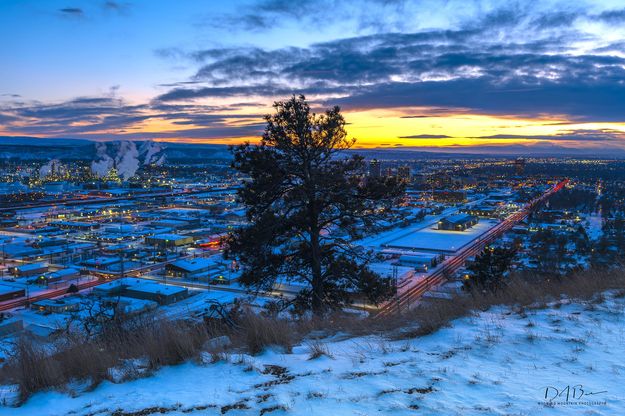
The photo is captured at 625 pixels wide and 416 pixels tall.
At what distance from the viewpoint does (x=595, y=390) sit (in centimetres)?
321

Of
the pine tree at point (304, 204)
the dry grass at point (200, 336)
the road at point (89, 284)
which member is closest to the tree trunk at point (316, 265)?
the pine tree at point (304, 204)

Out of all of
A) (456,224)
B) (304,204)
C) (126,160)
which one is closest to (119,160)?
(126,160)

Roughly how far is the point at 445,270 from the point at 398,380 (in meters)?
27.9

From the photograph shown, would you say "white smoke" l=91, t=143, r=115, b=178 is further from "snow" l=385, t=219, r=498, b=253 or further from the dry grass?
the dry grass

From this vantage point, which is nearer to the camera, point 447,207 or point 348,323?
point 348,323

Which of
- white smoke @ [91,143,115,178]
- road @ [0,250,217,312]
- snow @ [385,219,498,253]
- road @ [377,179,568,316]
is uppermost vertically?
white smoke @ [91,143,115,178]

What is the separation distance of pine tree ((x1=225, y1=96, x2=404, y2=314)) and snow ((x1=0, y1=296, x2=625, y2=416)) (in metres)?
5.69

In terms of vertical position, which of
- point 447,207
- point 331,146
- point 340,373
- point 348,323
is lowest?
point 447,207

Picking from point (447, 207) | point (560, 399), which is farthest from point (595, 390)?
point (447, 207)

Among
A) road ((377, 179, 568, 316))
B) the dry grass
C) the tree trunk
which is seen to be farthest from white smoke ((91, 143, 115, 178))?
the dry grass

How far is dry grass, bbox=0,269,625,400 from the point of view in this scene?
401cm

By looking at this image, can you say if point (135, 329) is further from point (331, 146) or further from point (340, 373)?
point (331, 146)

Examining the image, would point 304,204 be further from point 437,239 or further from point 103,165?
point 103,165

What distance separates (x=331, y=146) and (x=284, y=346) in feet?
23.4
